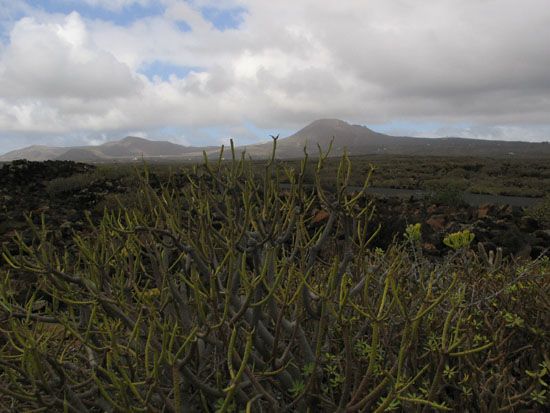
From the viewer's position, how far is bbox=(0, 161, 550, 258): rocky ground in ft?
21.5

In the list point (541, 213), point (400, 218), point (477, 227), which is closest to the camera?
point (477, 227)

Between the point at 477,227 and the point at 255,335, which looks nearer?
the point at 255,335

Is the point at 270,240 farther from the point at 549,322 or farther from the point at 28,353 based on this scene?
the point at 549,322

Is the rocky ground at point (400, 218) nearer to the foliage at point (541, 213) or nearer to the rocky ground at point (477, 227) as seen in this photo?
the rocky ground at point (477, 227)

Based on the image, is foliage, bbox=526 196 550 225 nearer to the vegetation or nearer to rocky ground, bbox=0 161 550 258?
rocky ground, bbox=0 161 550 258

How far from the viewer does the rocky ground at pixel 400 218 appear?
6.56 m

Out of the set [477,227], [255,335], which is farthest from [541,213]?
[255,335]

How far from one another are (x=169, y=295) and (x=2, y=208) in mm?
9698

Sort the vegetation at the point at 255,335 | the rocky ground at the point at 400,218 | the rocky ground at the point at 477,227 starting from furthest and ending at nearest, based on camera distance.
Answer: the rocky ground at the point at 400,218
the rocky ground at the point at 477,227
the vegetation at the point at 255,335

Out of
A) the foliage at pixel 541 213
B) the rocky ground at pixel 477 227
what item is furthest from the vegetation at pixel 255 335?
the foliage at pixel 541 213

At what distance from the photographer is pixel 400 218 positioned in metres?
7.80

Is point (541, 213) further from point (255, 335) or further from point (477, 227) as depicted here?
point (255, 335)

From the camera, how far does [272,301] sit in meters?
2.23

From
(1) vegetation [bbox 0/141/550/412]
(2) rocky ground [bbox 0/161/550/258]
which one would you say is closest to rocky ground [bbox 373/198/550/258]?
(2) rocky ground [bbox 0/161/550/258]
